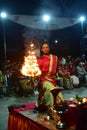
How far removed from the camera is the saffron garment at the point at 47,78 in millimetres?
6558

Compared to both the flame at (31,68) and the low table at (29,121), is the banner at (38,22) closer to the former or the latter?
the flame at (31,68)

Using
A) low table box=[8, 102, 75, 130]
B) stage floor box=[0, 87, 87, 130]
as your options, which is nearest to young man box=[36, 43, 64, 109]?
low table box=[8, 102, 75, 130]

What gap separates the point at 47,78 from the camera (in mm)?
6816

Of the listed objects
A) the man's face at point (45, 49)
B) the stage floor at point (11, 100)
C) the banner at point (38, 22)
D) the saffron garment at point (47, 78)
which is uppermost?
the banner at point (38, 22)

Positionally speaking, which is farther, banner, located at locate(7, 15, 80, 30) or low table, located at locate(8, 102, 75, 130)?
banner, located at locate(7, 15, 80, 30)

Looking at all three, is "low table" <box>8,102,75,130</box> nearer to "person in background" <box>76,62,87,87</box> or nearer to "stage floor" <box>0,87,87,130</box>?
"stage floor" <box>0,87,87,130</box>

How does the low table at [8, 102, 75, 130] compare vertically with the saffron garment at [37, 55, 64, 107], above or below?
below

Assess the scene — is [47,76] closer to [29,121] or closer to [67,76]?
[29,121]

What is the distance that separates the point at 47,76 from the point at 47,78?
0.05 metres

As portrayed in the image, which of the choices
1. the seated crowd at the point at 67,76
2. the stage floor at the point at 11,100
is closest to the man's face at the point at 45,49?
the stage floor at the point at 11,100

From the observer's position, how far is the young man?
6548 mm

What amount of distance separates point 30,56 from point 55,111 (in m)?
1.64

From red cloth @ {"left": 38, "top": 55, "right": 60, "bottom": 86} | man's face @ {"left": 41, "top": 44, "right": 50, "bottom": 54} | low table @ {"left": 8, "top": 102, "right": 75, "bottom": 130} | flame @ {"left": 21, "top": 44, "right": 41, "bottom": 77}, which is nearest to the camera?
low table @ {"left": 8, "top": 102, "right": 75, "bottom": 130}

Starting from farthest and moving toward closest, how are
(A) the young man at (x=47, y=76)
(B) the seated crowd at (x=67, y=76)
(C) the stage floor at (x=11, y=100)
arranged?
(B) the seated crowd at (x=67, y=76)
(C) the stage floor at (x=11, y=100)
(A) the young man at (x=47, y=76)
